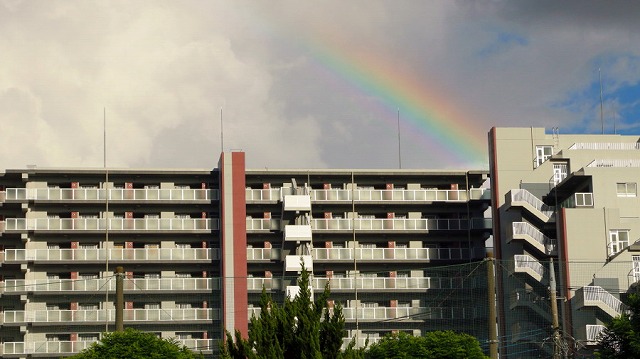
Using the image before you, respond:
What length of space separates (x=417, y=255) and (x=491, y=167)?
13.1 meters

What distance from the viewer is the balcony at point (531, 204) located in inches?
4491

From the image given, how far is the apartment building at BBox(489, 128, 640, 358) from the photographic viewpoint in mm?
101000

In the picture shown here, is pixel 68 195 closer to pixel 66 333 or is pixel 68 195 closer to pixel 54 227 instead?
pixel 54 227

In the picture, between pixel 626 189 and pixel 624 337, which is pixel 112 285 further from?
pixel 624 337

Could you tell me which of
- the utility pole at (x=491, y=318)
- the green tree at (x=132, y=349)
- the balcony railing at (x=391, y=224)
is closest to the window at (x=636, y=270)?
the balcony railing at (x=391, y=224)

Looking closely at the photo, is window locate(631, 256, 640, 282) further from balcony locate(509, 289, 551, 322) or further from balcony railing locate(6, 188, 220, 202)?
balcony railing locate(6, 188, 220, 202)

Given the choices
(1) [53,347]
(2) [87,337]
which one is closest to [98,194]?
(2) [87,337]

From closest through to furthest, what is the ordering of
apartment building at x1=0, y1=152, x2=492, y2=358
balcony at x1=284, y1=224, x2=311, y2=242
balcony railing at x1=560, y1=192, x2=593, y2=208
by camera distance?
1. balcony railing at x1=560, y1=192, x2=593, y2=208
2. apartment building at x1=0, y1=152, x2=492, y2=358
3. balcony at x1=284, y1=224, x2=311, y2=242

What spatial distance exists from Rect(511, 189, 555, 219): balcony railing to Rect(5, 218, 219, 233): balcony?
3365 cm

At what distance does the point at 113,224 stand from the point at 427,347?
4414cm

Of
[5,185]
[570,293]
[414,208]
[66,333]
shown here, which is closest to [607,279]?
[570,293]

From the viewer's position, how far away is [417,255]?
12888 cm

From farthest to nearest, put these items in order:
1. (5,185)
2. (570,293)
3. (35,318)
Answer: (5,185)
(35,318)
(570,293)

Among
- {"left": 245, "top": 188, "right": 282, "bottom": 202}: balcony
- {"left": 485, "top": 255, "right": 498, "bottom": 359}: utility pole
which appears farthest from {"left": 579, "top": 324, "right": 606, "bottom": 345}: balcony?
{"left": 245, "top": 188, "right": 282, "bottom": 202}: balcony
